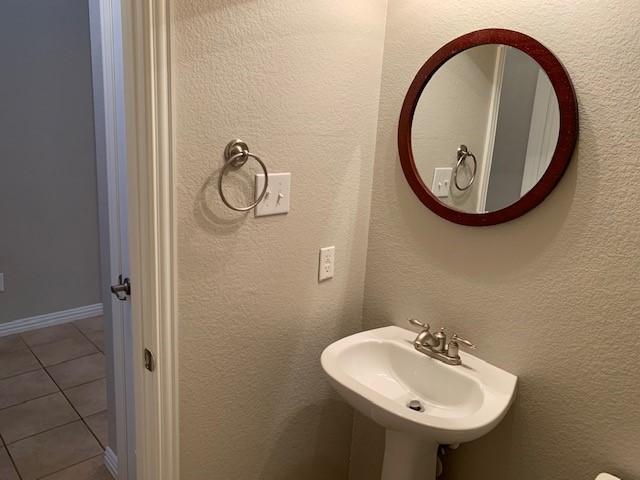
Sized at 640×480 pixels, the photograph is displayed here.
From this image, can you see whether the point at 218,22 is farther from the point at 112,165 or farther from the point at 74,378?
the point at 74,378

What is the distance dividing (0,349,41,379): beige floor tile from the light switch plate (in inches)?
96.2

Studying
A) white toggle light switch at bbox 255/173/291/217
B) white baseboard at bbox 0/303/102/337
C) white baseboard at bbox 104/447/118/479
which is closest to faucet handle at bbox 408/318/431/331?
white toggle light switch at bbox 255/173/291/217

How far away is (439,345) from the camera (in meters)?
1.32

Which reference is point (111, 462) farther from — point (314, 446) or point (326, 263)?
point (326, 263)

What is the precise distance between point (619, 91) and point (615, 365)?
610 millimetres

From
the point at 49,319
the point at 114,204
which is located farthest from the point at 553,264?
the point at 49,319

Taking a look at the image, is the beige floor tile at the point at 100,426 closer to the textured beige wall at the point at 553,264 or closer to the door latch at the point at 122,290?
the door latch at the point at 122,290

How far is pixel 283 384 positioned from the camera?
4.66 feet

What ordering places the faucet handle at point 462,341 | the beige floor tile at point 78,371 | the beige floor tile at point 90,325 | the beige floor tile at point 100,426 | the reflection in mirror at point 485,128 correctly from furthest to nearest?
the beige floor tile at point 90,325, the beige floor tile at point 78,371, the beige floor tile at point 100,426, the faucet handle at point 462,341, the reflection in mirror at point 485,128

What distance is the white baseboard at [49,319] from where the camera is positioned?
9.87 ft

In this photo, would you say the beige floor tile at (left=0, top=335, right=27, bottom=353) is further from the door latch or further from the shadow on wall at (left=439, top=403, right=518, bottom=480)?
the shadow on wall at (left=439, top=403, right=518, bottom=480)

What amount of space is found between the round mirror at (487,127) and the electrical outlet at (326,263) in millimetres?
314

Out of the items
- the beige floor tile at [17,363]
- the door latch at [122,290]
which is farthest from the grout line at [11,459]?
the door latch at [122,290]

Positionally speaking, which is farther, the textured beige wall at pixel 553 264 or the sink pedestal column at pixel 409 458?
the sink pedestal column at pixel 409 458
